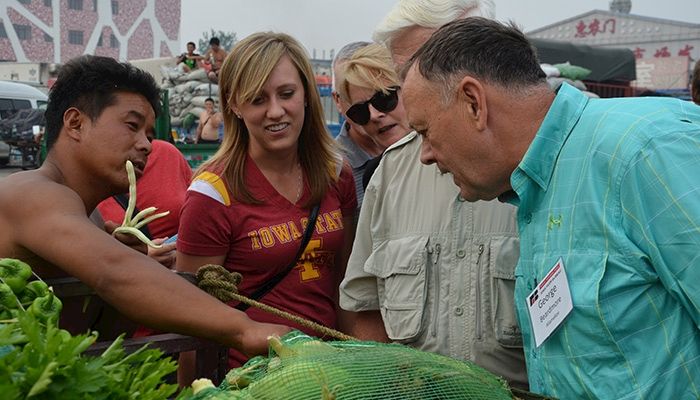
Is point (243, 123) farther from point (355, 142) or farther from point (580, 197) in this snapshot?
point (580, 197)

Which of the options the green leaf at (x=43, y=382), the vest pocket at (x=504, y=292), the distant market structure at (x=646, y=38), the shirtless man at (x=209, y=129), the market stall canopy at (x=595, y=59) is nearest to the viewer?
the green leaf at (x=43, y=382)

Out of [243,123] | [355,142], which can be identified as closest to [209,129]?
[355,142]

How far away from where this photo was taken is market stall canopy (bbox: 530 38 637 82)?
2128 cm

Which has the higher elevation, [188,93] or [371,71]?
[371,71]

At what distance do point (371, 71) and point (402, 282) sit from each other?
1417 millimetres

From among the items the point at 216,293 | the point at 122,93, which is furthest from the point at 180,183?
the point at 216,293

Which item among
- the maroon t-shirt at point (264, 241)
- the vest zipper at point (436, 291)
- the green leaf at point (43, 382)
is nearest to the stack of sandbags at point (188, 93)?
the maroon t-shirt at point (264, 241)

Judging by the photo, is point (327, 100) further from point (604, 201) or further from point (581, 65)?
point (604, 201)

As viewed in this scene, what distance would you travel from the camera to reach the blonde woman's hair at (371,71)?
3.63 meters

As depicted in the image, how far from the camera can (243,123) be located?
10.9 feet

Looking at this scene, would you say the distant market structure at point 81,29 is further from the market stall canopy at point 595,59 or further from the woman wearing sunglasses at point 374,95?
the woman wearing sunglasses at point 374,95

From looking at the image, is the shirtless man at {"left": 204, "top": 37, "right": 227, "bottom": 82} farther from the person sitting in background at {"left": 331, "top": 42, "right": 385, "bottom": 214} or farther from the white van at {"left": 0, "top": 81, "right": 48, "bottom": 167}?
the person sitting in background at {"left": 331, "top": 42, "right": 385, "bottom": 214}

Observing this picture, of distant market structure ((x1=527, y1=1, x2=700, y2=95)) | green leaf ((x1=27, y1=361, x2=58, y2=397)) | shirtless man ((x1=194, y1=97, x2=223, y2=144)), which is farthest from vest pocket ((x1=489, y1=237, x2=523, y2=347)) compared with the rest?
distant market structure ((x1=527, y1=1, x2=700, y2=95))

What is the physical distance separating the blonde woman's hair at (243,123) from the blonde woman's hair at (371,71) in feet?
1.02
